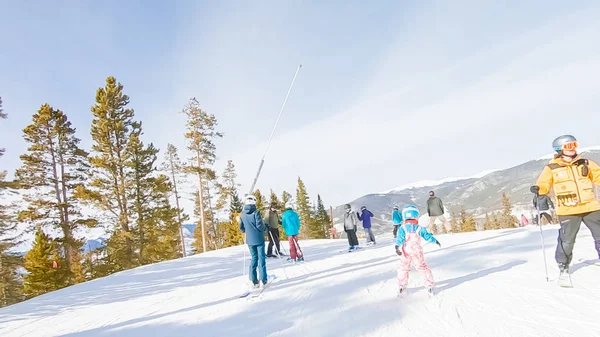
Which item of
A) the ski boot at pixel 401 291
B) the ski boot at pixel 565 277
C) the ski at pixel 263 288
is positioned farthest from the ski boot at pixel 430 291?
the ski at pixel 263 288

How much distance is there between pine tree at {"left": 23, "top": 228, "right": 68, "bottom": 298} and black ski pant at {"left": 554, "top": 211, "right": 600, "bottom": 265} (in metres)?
28.0

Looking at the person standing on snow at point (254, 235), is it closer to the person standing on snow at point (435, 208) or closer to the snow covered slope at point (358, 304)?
the snow covered slope at point (358, 304)

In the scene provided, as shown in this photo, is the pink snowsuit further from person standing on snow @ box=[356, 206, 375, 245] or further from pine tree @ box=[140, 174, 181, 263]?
pine tree @ box=[140, 174, 181, 263]

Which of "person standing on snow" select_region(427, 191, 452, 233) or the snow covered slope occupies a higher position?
"person standing on snow" select_region(427, 191, 452, 233)

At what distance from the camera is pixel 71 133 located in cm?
2548

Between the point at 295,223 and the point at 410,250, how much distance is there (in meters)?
6.68

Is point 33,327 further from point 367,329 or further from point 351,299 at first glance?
point 367,329

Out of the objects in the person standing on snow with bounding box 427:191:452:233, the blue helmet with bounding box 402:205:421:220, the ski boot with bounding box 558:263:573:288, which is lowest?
the ski boot with bounding box 558:263:573:288

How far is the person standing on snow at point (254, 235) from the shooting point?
7.73m

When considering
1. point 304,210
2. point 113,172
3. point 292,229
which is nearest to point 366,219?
point 292,229

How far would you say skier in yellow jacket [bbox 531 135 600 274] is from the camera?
5.20 meters

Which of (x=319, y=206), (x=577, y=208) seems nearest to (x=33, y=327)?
(x=577, y=208)

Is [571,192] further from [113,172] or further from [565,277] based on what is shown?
[113,172]

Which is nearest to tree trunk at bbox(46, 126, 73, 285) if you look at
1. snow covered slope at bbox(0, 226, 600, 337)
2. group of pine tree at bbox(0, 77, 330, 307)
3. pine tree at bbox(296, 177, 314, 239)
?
group of pine tree at bbox(0, 77, 330, 307)
